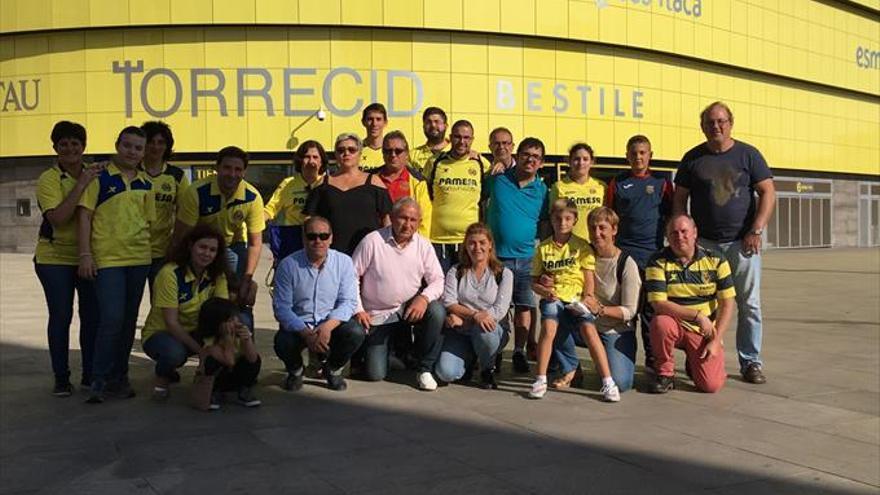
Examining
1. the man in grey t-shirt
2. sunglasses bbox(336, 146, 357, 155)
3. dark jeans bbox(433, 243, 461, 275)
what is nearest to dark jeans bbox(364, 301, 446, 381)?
dark jeans bbox(433, 243, 461, 275)

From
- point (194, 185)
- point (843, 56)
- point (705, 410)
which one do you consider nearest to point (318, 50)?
point (194, 185)

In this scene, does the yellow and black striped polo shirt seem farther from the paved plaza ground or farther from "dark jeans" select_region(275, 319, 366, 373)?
"dark jeans" select_region(275, 319, 366, 373)

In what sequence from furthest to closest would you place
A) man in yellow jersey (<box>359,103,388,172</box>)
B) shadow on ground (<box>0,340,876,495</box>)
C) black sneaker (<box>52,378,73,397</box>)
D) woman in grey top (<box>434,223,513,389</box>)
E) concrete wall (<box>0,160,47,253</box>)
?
concrete wall (<box>0,160,47,253</box>), man in yellow jersey (<box>359,103,388,172</box>), woman in grey top (<box>434,223,513,389</box>), black sneaker (<box>52,378,73,397</box>), shadow on ground (<box>0,340,876,495</box>)

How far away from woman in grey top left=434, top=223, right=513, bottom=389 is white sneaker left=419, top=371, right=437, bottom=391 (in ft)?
0.32

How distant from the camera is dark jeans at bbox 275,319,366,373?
19.5 feet

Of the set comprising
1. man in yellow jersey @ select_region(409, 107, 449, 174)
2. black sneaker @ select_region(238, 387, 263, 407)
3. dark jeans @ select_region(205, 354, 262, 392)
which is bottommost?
black sneaker @ select_region(238, 387, 263, 407)

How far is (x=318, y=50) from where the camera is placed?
24734 mm

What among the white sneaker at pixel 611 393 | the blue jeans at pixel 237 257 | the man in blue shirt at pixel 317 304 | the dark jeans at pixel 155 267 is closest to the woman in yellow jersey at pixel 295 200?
the blue jeans at pixel 237 257

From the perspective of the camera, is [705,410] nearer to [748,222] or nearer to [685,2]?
[748,222]

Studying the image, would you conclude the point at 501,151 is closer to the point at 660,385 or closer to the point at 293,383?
the point at 660,385

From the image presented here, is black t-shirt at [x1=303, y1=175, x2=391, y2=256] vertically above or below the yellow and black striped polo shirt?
above

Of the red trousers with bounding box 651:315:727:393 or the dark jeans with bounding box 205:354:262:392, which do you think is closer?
the dark jeans with bounding box 205:354:262:392

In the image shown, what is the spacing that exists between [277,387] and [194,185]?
1632 mm

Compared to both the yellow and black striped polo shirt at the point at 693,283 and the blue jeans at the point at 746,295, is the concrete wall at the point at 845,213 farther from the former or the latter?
the yellow and black striped polo shirt at the point at 693,283
